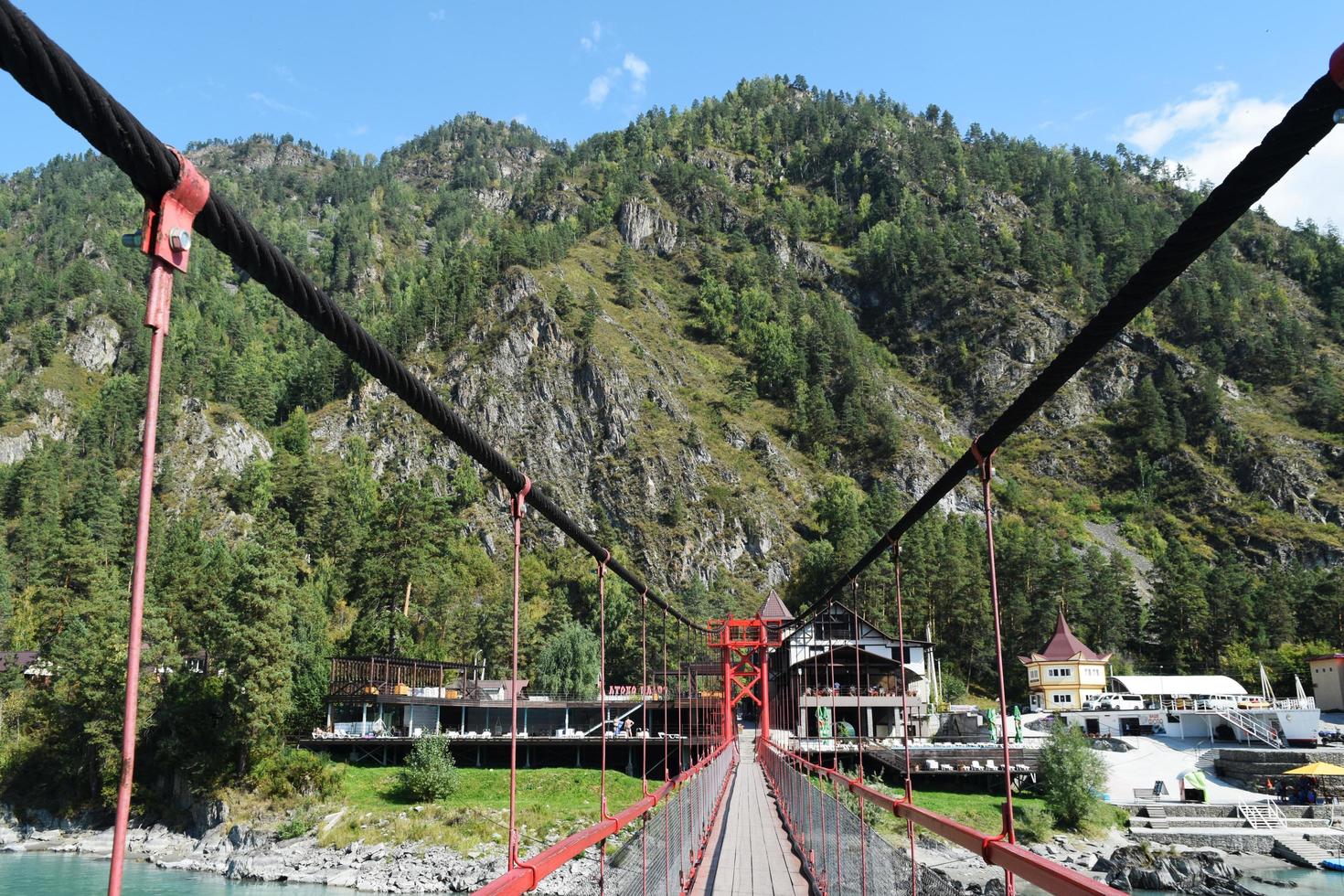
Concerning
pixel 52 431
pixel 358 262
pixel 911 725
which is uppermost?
pixel 358 262

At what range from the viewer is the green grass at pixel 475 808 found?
→ 28.0m

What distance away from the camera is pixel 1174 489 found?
321ft

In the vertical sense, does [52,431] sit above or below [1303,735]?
above

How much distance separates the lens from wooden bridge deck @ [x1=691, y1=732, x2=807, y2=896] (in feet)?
25.5

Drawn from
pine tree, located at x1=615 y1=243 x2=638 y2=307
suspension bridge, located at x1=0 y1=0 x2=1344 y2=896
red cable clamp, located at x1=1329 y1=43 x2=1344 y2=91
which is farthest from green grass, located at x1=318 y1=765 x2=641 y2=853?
pine tree, located at x1=615 y1=243 x2=638 y2=307

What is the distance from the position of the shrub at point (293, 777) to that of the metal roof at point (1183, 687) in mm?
38782

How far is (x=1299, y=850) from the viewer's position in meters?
27.6

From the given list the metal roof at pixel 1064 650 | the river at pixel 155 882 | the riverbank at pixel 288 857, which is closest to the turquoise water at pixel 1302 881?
the river at pixel 155 882

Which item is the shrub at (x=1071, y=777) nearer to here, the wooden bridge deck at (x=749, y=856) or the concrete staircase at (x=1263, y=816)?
the concrete staircase at (x=1263, y=816)

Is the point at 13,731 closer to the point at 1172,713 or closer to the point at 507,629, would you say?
the point at 507,629

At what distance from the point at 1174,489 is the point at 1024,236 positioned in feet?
166

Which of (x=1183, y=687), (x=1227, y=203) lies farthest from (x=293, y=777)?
(x=1183, y=687)

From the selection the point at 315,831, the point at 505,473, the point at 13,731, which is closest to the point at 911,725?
the point at 315,831

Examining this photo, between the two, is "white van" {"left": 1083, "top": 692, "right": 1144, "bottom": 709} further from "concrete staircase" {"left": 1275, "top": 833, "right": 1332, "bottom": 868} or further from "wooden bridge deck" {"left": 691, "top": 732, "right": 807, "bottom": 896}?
"wooden bridge deck" {"left": 691, "top": 732, "right": 807, "bottom": 896}
